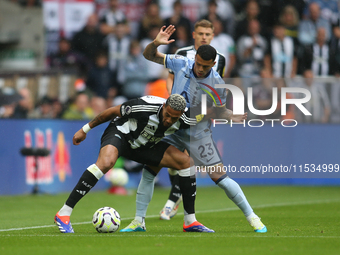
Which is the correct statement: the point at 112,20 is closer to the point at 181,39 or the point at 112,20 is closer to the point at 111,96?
the point at 181,39

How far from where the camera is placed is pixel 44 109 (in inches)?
510

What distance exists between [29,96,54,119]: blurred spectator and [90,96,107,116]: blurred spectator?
3.23ft

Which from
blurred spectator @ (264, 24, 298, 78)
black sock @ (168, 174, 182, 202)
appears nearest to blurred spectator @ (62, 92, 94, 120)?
blurred spectator @ (264, 24, 298, 78)

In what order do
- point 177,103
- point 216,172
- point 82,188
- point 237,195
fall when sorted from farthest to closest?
point 216,172
point 237,195
point 82,188
point 177,103

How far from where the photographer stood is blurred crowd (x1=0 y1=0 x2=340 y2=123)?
13875mm

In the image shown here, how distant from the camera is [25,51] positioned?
15.1 m

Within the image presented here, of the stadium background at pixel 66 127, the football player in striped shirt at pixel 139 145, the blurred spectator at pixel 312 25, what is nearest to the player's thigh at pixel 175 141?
the football player in striped shirt at pixel 139 145

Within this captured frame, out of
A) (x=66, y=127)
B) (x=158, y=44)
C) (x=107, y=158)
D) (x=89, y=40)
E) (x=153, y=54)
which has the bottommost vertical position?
(x=66, y=127)

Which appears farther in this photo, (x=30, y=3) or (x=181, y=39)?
(x=30, y=3)

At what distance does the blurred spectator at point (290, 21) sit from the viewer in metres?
15.1

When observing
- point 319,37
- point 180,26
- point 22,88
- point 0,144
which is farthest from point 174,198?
point 319,37

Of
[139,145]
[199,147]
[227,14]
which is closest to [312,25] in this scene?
[227,14]

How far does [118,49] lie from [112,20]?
2.69 ft

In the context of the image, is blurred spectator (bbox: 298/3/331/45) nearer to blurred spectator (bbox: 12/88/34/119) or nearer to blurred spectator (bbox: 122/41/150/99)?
blurred spectator (bbox: 122/41/150/99)
